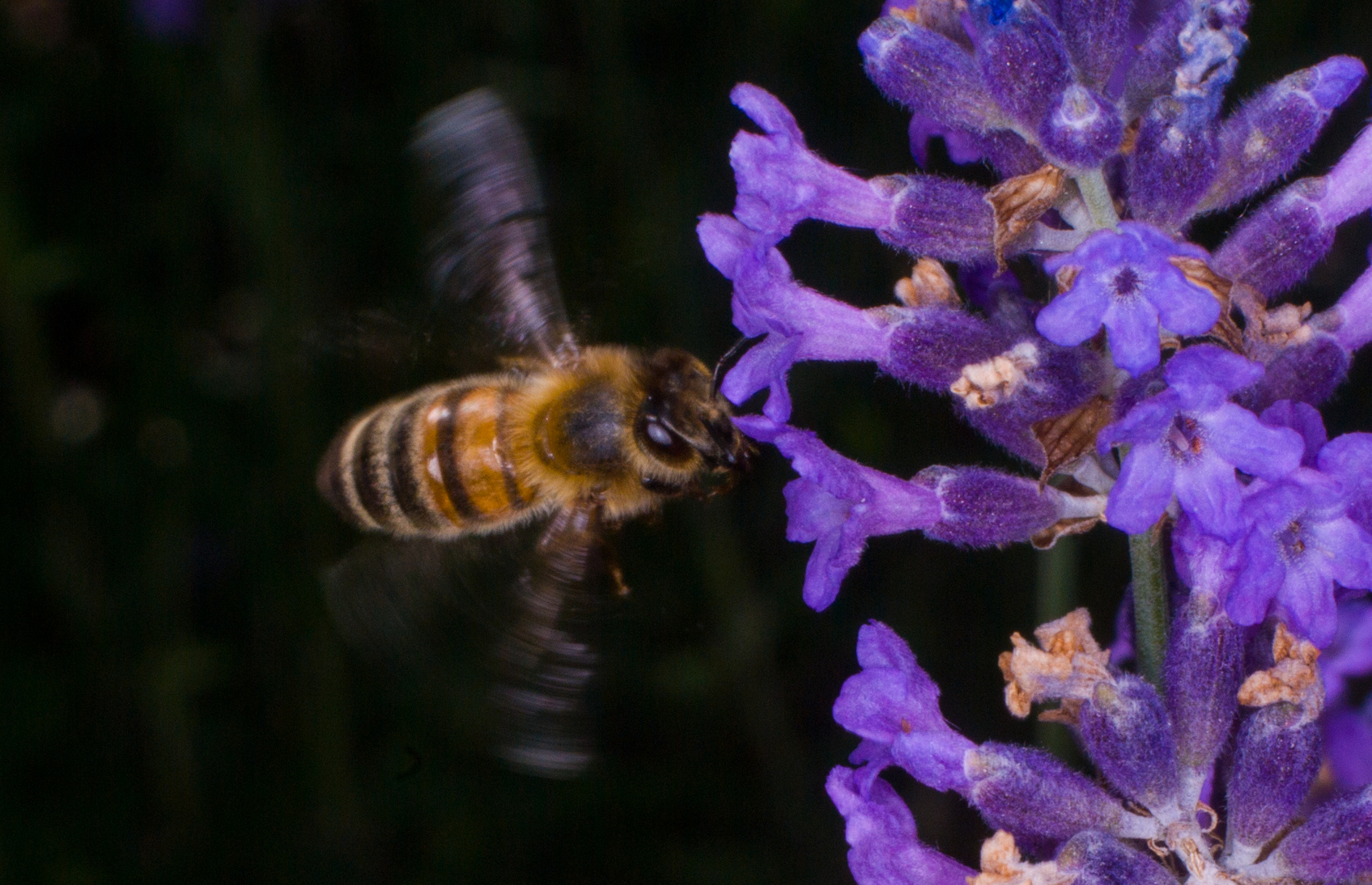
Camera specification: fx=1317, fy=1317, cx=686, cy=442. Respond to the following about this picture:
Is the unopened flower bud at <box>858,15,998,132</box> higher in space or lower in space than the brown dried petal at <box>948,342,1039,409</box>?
higher

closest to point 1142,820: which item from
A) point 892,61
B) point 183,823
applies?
point 892,61

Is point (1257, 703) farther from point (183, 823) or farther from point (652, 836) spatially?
point (183, 823)

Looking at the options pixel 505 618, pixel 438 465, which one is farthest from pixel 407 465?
pixel 505 618

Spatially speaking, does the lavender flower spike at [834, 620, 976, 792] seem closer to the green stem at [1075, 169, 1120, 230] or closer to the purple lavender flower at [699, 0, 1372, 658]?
the purple lavender flower at [699, 0, 1372, 658]

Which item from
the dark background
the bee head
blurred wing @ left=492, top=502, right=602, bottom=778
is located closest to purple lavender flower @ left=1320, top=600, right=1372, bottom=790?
the bee head

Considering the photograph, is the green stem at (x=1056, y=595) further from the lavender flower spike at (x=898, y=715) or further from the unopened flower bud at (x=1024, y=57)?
the unopened flower bud at (x=1024, y=57)

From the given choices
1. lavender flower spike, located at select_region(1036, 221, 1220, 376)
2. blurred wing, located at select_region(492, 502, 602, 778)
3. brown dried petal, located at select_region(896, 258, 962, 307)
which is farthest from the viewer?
blurred wing, located at select_region(492, 502, 602, 778)
